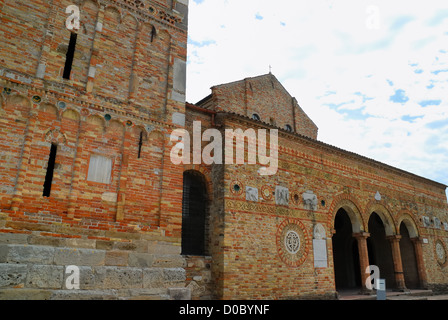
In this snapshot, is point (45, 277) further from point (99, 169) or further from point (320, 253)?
point (320, 253)

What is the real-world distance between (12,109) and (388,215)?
14660mm

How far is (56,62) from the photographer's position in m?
6.77

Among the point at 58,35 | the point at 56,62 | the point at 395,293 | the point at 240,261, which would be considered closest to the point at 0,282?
the point at 56,62

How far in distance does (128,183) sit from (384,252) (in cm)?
1412

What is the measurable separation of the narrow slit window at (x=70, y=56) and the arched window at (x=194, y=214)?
4061 millimetres

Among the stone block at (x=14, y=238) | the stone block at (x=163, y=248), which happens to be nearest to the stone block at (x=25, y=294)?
the stone block at (x=14, y=238)

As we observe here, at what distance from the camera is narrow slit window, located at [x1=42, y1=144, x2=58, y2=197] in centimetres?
621

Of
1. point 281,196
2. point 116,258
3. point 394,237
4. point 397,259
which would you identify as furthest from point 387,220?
point 116,258

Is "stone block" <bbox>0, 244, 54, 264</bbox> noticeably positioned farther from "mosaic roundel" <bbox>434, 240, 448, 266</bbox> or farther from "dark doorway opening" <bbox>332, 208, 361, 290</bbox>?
"mosaic roundel" <bbox>434, 240, 448, 266</bbox>

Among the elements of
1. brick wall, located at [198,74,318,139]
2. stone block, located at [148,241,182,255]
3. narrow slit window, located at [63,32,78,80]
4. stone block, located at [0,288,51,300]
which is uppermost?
brick wall, located at [198,74,318,139]

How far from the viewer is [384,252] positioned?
1602 centimetres

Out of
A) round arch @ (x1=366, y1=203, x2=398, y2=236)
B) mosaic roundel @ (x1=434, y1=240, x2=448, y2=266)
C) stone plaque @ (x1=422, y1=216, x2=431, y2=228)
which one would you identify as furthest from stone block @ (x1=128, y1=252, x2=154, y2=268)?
mosaic roundel @ (x1=434, y1=240, x2=448, y2=266)

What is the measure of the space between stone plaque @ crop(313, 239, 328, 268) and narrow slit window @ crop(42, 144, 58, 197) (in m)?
8.32
